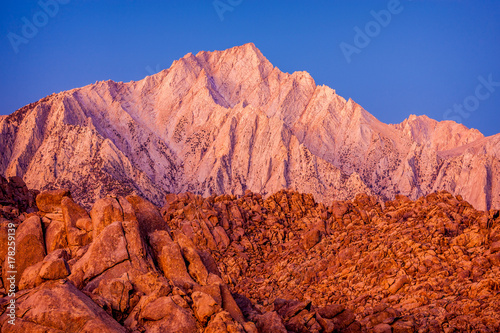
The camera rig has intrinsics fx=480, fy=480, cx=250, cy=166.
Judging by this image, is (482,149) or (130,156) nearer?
(130,156)

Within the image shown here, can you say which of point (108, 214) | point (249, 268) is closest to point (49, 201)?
point (108, 214)

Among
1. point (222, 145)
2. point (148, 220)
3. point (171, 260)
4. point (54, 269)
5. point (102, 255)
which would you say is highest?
point (222, 145)

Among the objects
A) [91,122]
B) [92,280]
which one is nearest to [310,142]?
[91,122]

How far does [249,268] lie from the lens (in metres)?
49.5

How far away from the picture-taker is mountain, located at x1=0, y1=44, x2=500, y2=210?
104m

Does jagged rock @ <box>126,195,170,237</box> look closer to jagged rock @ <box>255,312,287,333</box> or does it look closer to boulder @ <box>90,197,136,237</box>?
boulder @ <box>90,197,136,237</box>

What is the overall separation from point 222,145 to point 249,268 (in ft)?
233

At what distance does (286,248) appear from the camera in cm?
5266

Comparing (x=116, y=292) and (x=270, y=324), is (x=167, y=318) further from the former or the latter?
(x=270, y=324)

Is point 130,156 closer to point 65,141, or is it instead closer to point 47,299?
point 65,141

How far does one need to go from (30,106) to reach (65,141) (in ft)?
69.3

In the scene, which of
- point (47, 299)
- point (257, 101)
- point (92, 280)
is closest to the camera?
point (47, 299)

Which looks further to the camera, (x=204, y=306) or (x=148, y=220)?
(x=148, y=220)

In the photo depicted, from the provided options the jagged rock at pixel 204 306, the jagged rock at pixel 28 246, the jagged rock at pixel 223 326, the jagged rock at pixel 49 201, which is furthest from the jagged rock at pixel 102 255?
the jagged rock at pixel 49 201
